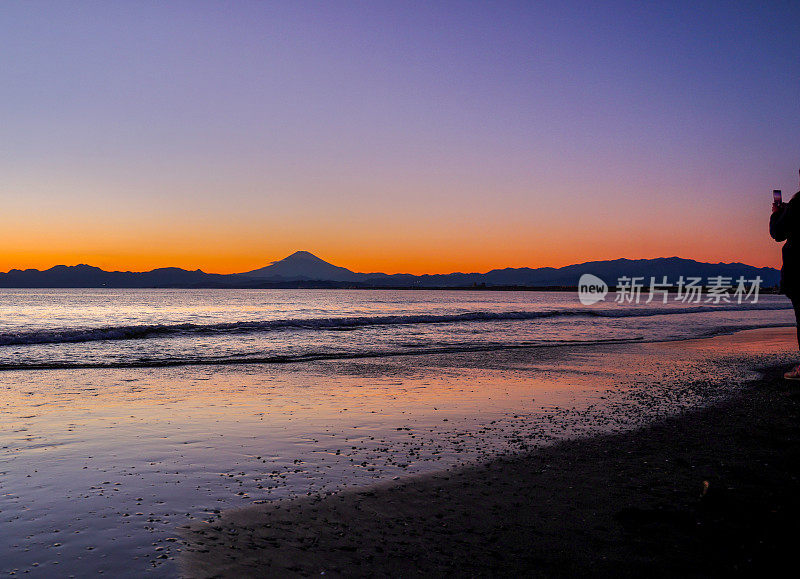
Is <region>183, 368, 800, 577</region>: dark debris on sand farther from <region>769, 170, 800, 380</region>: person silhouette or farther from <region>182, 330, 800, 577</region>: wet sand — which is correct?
<region>769, 170, 800, 380</region>: person silhouette

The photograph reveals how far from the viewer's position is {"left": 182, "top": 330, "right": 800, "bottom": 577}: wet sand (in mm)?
3453

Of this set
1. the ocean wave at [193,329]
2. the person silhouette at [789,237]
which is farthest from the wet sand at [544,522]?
the ocean wave at [193,329]

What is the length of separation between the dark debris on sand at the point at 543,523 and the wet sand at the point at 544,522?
1 cm

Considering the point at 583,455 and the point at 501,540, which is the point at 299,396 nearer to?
the point at 583,455

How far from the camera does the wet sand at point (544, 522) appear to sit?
11.3 feet

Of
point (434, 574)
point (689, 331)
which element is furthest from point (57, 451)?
point (689, 331)

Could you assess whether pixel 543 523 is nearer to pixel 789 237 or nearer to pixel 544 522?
pixel 544 522

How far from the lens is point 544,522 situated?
4.14m

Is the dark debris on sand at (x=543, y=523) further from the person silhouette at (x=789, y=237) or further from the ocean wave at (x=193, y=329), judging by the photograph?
the ocean wave at (x=193, y=329)

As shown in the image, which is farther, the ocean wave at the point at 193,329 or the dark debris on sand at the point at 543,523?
the ocean wave at the point at 193,329

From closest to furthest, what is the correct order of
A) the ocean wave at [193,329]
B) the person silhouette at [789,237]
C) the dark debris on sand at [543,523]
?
the dark debris on sand at [543,523], the person silhouette at [789,237], the ocean wave at [193,329]

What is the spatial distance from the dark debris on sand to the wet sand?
0.04 feet

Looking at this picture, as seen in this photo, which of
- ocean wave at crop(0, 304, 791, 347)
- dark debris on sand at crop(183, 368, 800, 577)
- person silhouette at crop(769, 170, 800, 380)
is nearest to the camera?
dark debris on sand at crop(183, 368, 800, 577)

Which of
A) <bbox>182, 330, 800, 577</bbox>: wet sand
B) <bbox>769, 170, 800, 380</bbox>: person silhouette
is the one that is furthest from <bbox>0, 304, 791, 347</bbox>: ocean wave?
<bbox>769, 170, 800, 380</bbox>: person silhouette
